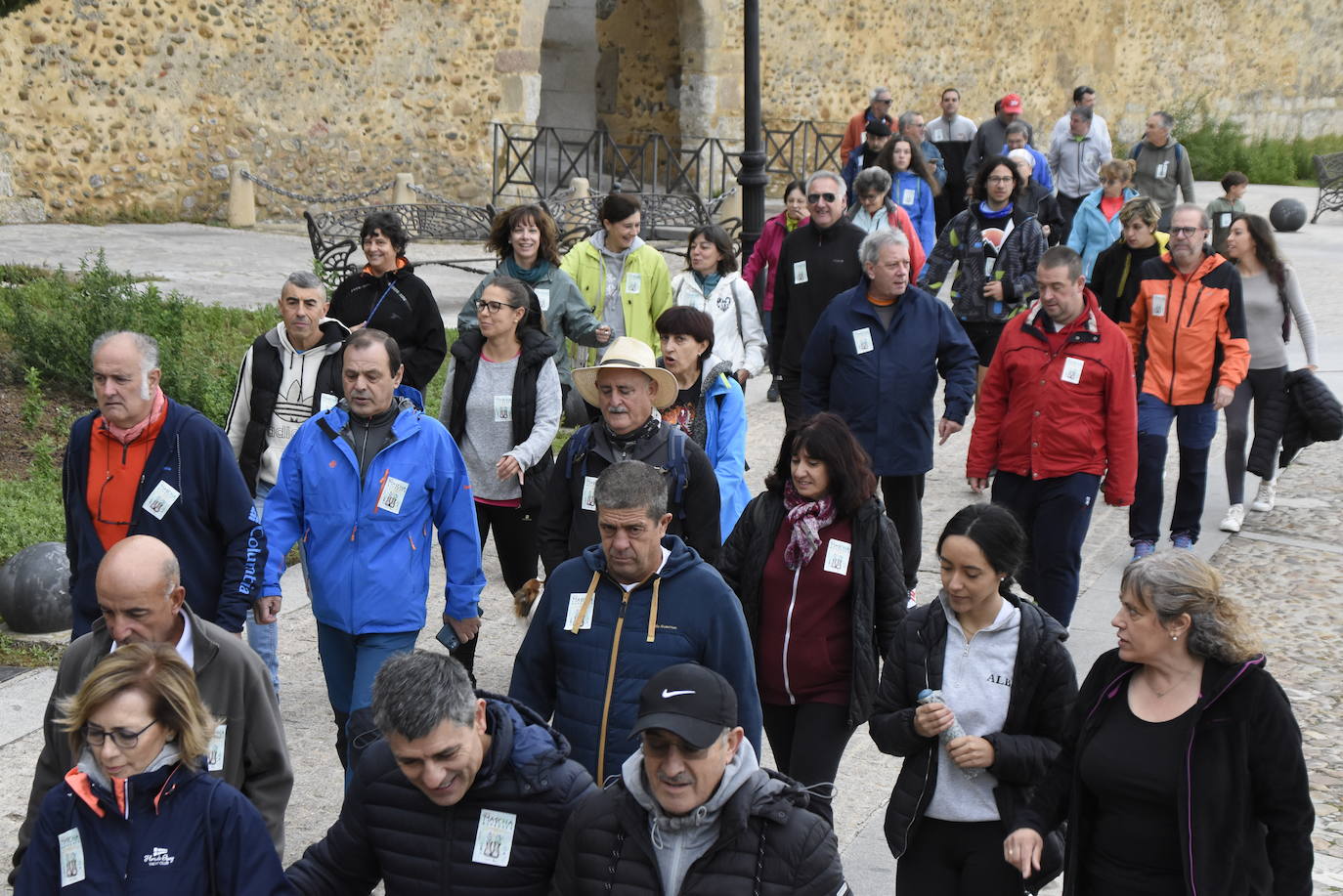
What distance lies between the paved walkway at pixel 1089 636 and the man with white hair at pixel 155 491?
90 cm

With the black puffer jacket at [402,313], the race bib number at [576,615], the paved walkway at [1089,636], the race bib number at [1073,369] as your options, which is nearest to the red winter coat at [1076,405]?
the race bib number at [1073,369]

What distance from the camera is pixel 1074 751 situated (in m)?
3.87

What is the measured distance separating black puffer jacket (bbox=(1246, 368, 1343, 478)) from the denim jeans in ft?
2.32

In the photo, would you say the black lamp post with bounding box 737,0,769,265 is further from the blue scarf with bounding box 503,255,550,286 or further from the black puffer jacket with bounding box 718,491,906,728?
the black puffer jacket with bounding box 718,491,906,728

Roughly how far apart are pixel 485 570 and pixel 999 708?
4.58m

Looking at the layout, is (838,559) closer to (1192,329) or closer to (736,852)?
(736,852)

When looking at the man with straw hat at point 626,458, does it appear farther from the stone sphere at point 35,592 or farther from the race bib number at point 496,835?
the stone sphere at point 35,592

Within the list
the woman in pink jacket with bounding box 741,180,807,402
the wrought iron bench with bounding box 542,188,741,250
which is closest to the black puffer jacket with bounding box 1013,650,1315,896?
the woman in pink jacket with bounding box 741,180,807,402

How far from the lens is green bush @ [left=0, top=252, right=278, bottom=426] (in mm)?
10586

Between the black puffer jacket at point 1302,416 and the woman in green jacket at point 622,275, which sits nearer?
the woman in green jacket at point 622,275

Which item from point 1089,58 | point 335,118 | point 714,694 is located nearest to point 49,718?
point 714,694

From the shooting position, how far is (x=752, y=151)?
11.8 m

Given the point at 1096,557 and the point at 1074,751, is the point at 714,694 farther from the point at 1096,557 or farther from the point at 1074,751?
the point at 1096,557

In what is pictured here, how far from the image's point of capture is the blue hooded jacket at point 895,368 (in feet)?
23.7
